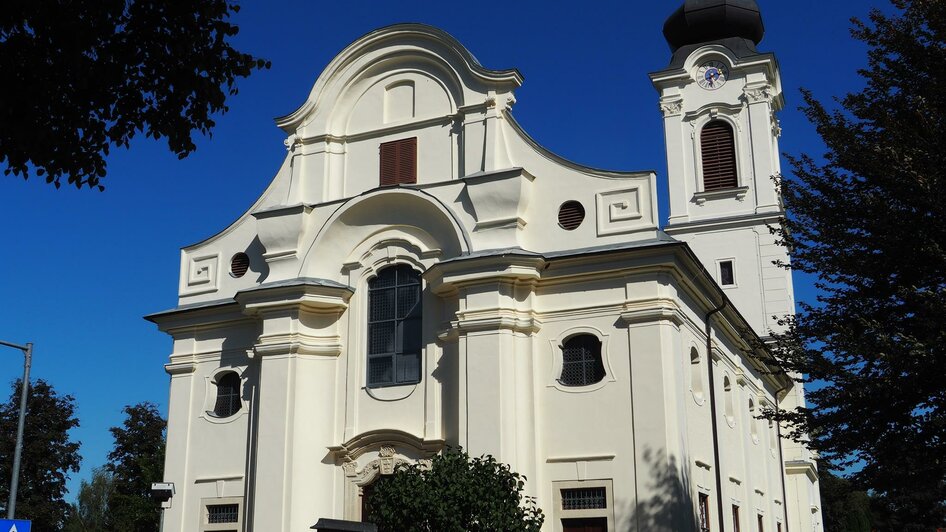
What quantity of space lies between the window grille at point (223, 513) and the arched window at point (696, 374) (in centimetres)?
1121

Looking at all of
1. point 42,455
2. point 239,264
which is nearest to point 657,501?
point 239,264

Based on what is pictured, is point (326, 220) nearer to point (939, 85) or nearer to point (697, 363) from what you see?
point (697, 363)

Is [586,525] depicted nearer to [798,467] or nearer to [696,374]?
[696,374]

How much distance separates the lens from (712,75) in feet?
127

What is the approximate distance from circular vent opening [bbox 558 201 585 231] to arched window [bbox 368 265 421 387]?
3.68 m

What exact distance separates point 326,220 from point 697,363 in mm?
9550

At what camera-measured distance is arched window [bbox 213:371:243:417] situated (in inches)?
1011

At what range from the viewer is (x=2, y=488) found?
43.7m

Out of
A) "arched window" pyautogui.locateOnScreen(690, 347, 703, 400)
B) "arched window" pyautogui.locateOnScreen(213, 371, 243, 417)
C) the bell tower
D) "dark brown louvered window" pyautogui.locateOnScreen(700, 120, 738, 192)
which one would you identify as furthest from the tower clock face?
"arched window" pyautogui.locateOnScreen(213, 371, 243, 417)

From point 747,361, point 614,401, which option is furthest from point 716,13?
point 614,401

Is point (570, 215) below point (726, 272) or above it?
below

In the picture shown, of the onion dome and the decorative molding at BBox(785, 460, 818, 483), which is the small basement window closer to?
the decorative molding at BBox(785, 460, 818, 483)

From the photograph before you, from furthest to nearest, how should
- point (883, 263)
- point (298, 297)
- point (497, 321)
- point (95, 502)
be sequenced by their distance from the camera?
point (95, 502), point (298, 297), point (497, 321), point (883, 263)

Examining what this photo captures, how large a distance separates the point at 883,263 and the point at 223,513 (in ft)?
54.5
